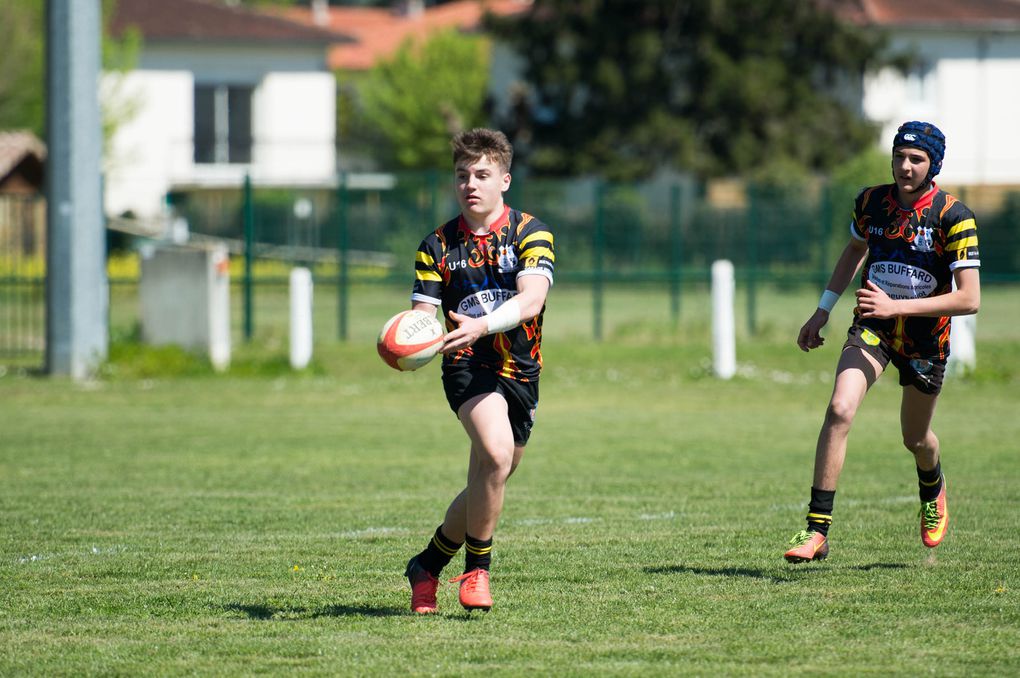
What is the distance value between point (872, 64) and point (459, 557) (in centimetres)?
4147

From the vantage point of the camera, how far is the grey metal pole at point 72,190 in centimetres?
1903

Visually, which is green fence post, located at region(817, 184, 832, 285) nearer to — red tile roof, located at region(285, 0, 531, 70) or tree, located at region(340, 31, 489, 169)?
tree, located at region(340, 31, 489, 169)

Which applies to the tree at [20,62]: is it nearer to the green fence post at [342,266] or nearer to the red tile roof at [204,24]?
the red tile roof at [204,24]

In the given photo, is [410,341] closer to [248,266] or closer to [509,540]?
[509,540]

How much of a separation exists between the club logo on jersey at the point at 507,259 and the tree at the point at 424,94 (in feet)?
167

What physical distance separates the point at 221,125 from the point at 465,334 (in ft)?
155

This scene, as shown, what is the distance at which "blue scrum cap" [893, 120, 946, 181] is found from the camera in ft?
24.3

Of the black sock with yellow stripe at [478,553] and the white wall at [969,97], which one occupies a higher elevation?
the white wall at [969,97]

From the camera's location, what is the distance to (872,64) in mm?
46844

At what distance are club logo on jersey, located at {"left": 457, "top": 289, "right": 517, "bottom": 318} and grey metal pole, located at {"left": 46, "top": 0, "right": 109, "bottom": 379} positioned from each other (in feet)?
44.2

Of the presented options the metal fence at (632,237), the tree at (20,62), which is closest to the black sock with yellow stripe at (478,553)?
the metal fence at (632,237)

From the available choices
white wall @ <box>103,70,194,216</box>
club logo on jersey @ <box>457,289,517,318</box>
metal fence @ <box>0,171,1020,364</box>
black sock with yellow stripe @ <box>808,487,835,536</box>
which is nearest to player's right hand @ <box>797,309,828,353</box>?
black sock with yellow stripe @ <box>808,487,835,536</box>

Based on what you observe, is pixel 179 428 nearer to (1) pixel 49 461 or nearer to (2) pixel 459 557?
(1) pixel 49 461

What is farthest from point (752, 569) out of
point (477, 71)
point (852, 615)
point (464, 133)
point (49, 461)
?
point (477, 71)
